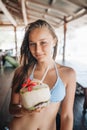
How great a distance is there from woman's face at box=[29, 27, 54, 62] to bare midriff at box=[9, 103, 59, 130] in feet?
0.93

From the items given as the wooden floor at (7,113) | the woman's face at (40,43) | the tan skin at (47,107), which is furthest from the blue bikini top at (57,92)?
the wooden floor at (7,113)

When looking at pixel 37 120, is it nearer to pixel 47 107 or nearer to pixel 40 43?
pixel 47 107

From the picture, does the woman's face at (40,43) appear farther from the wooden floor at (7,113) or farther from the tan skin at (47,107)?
the wooden floor at (7,113)

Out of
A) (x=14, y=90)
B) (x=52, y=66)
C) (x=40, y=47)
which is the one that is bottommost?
(x=14, y=90)

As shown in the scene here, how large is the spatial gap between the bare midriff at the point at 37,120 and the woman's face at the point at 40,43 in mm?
284

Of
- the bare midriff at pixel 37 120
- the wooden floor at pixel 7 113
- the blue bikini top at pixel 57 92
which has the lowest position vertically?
the wooden floor at pixel 7 113

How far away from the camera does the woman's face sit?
105cm

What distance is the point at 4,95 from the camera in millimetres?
3725

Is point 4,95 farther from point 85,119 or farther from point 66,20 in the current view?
point 66,20

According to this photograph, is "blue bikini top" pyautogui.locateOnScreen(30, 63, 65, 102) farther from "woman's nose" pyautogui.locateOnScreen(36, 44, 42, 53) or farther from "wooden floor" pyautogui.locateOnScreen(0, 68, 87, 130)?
"wooden floor" pyautogui.locateOnScreen(0, 68, 87, 130)

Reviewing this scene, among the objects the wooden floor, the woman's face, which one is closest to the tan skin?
the woman's face

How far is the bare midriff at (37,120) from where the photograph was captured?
3.66 feet

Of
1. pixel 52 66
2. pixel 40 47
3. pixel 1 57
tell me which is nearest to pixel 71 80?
pixel 52 66

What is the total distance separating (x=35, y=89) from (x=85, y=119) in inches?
100
